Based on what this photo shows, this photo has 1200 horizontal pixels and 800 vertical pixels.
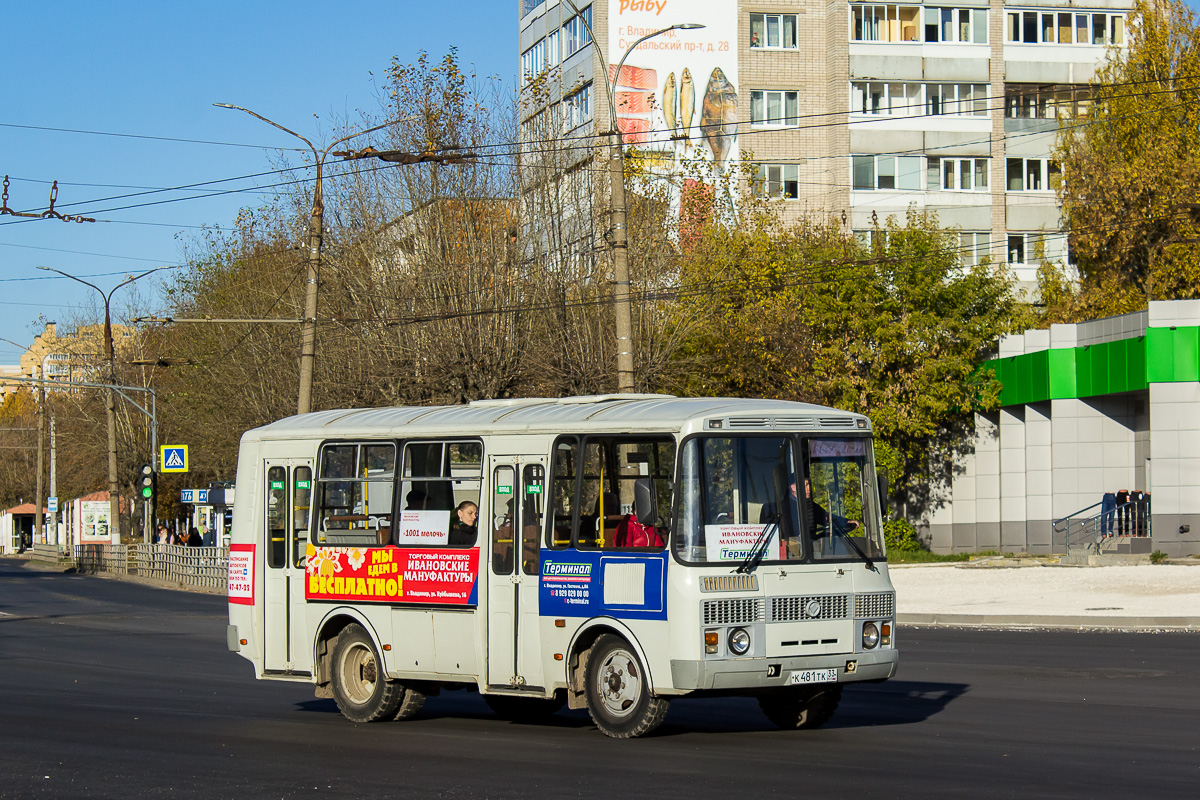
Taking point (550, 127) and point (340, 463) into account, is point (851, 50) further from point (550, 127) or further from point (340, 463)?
point (340, 463)

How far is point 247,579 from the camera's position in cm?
1496

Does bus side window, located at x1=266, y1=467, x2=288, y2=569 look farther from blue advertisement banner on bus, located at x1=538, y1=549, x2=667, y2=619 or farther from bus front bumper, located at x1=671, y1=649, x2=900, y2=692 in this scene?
bus front bumper, located at x1=671, y1=649, x2=900, y2=692

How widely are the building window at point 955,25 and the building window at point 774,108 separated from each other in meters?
6.06

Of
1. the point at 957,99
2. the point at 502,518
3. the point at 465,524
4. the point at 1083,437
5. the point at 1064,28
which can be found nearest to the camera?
the point at 502,518

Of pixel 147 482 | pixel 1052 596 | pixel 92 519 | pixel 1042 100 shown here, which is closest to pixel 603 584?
pixel 1052 596

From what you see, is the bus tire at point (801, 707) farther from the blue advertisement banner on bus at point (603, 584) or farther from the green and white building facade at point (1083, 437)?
the green and white building facade at point (1083, 437)

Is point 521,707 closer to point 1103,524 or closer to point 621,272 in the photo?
point 621,272

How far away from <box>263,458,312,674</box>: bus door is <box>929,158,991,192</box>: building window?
51201 mm

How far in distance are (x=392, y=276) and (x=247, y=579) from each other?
2456 cm

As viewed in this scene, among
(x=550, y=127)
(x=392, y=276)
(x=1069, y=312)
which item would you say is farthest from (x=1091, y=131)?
(x=392, y=276)

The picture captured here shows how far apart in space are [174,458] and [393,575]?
32488 mm

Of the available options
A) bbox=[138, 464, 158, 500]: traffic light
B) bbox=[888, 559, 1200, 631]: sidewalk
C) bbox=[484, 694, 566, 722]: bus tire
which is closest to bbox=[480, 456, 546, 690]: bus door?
bbox=[484, 694, 566, 722]: bus tire

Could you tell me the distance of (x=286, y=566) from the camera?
14.7 meters

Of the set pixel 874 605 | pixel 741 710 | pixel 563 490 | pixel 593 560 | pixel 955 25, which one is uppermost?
pixel 955 25
